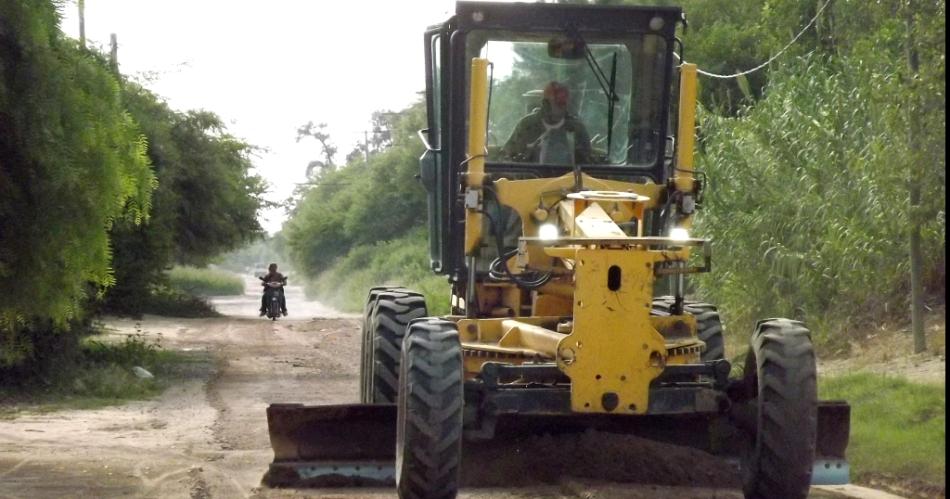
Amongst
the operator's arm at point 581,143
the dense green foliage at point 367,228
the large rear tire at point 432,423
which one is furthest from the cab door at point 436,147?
the dense green foliage at point 367,228

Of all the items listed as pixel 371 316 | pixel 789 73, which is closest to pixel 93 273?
pixel 371 316

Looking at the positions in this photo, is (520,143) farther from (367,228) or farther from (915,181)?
(367,228)

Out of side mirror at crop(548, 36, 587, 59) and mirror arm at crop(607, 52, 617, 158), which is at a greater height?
side mirror at crop(548, 36, 587, 59)

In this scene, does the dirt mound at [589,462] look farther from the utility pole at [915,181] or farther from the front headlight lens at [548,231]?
the utility pole at [915,181]

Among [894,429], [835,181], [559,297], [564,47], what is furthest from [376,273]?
[559,297]

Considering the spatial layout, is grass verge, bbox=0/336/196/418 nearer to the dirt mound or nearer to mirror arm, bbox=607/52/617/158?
the dirt mound

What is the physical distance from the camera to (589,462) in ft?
30.5

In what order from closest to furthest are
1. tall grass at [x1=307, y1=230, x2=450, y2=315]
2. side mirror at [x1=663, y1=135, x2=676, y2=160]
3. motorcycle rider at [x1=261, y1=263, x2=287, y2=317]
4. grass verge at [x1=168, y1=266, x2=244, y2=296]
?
side mirror at [x1=663, y1=135, x2=676, y2=160] → motorcycle rider at [x1=261, y1=263, x2=287, y2=317] → tall grass at [x1=307, y1=230, x2=450, y2=315] → grass verge at [x1=168, y1=266, x2=244, y2=296]

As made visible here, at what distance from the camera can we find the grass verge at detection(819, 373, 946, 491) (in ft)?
33.4

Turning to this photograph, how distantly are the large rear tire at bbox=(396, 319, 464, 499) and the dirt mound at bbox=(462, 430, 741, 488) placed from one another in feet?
5.18

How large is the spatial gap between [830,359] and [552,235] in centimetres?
895

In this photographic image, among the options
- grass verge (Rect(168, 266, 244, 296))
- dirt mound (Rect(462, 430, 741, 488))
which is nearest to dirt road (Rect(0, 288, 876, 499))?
dirt mound (Rect(462, 430, 741, 488))

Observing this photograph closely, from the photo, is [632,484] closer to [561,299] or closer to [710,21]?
[561,299]

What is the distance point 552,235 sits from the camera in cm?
923
